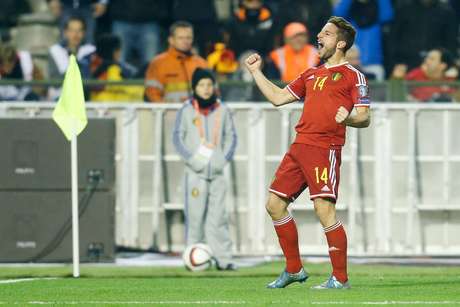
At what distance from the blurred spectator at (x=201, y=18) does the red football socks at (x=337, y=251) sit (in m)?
9.54

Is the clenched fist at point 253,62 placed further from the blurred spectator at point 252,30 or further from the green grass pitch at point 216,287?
the blurred spectator at point 252,30

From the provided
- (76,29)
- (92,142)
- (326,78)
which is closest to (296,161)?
(326,78)

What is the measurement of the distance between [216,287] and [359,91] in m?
2.23

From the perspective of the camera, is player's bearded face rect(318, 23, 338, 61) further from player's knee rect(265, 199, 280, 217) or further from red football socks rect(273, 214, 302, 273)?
red football socks rect(273, 214, 302, 273)

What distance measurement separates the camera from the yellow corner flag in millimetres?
17938

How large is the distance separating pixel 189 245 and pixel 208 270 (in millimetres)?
443

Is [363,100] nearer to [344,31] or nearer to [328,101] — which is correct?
[328,101]

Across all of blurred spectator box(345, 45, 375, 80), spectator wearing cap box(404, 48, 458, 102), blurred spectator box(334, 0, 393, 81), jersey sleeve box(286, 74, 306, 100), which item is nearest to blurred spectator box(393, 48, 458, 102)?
spectator wearing cap box(404, 48, 458, 102)

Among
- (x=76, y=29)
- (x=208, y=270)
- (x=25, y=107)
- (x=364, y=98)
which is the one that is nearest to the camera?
(x=364, y=98)

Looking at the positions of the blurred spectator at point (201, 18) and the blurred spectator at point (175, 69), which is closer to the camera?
the blurred spectator at point (175, 69)

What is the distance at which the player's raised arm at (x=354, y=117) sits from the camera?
13992mm

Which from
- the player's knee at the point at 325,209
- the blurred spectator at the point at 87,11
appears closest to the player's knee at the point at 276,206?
the player's knee at the point at 325,209

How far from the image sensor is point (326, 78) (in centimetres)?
1459

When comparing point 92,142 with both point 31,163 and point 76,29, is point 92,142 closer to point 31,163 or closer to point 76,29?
point 31,163
